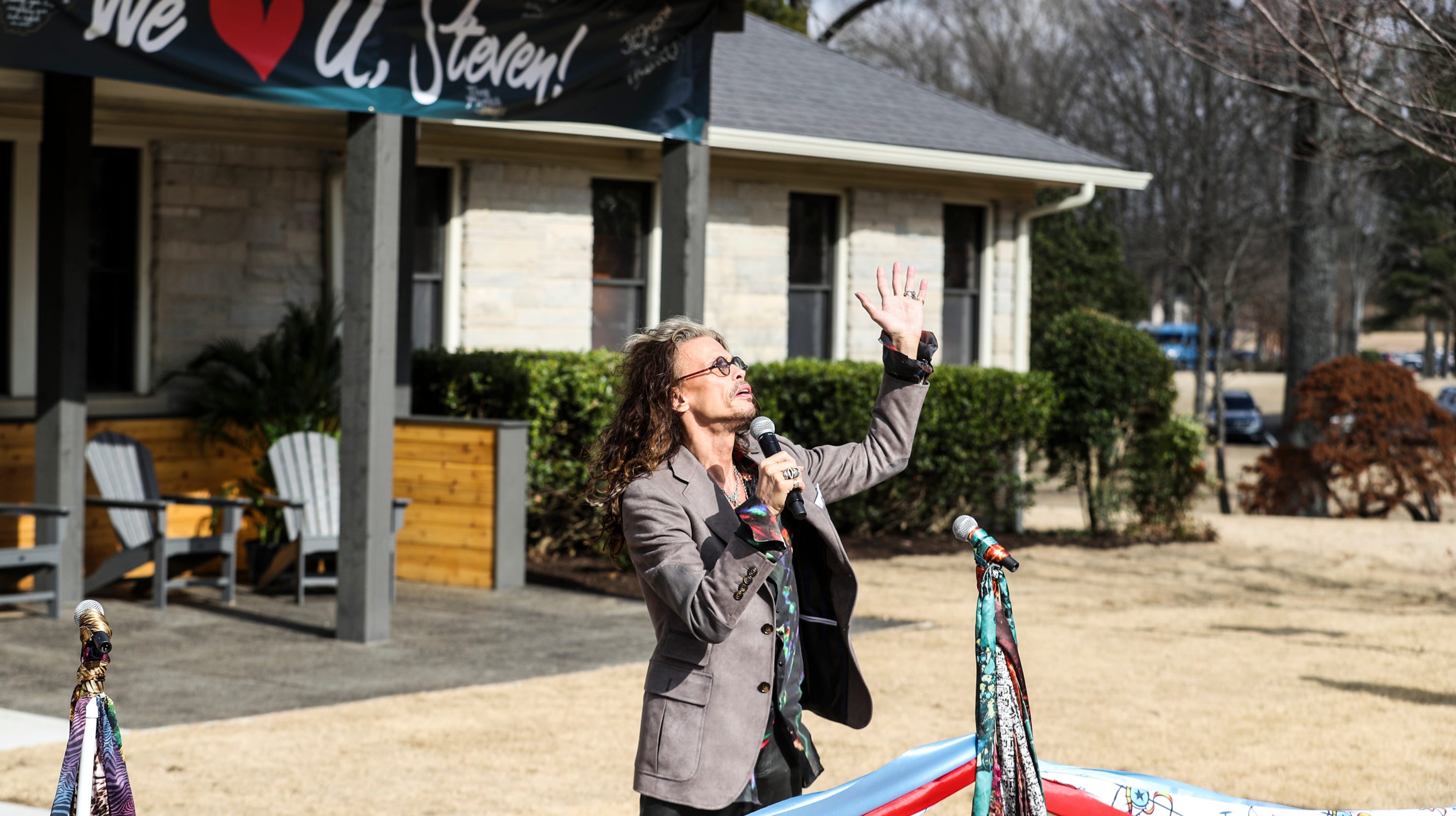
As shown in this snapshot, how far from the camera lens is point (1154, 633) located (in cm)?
1013

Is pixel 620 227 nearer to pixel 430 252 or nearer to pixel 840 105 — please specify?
pixel 430 252

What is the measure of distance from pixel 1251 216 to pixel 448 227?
61.2ft

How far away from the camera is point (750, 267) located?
1482 centimetres

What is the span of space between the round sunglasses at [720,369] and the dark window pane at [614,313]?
10.4 meters

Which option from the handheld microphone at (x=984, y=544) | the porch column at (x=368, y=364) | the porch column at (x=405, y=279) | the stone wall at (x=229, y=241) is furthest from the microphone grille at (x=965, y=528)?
the stone wall at (x=229, y=241)

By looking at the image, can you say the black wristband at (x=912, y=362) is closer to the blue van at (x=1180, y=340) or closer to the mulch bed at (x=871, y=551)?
the mulch bed at (x=871, y=551)

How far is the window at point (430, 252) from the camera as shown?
1307cm

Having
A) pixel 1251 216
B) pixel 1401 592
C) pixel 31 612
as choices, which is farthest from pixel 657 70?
pixel 1251 216

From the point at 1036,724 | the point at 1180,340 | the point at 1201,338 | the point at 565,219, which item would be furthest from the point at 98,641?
the point at 1180,340

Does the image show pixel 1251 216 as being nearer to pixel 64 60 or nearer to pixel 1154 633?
pixel 1154 633

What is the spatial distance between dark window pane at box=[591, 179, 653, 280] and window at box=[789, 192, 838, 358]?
163 centimetres

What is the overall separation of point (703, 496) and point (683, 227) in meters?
6.89

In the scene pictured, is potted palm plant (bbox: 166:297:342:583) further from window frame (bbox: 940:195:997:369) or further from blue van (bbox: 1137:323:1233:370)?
blue van (bbox: 1137:323:1233:370)

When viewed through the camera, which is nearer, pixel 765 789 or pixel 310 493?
pixel 765 789
